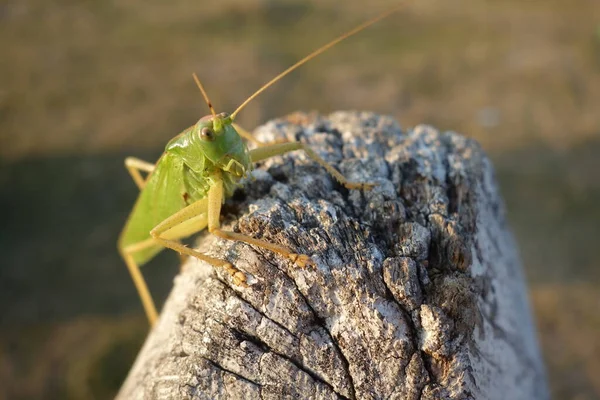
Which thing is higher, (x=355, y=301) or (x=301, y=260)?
(x=301, y=260)

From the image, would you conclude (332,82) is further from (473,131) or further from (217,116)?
(217,116)

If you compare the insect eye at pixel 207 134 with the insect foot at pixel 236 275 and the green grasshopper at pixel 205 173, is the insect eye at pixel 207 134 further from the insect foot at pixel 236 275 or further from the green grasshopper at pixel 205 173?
the insect foot at pixel 236 275

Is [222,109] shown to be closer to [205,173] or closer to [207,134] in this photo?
[205,173]

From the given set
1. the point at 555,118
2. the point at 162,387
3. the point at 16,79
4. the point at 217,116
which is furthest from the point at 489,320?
the point at 16,79

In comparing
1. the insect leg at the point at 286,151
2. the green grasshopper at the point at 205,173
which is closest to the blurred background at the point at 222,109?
the green grasshopper at the point at 205,173

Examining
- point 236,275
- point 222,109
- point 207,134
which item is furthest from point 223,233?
point 222,109

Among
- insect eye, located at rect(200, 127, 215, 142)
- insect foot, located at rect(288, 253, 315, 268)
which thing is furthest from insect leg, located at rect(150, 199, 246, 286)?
insect foot, located at rect(288, 253, 315, 268)
